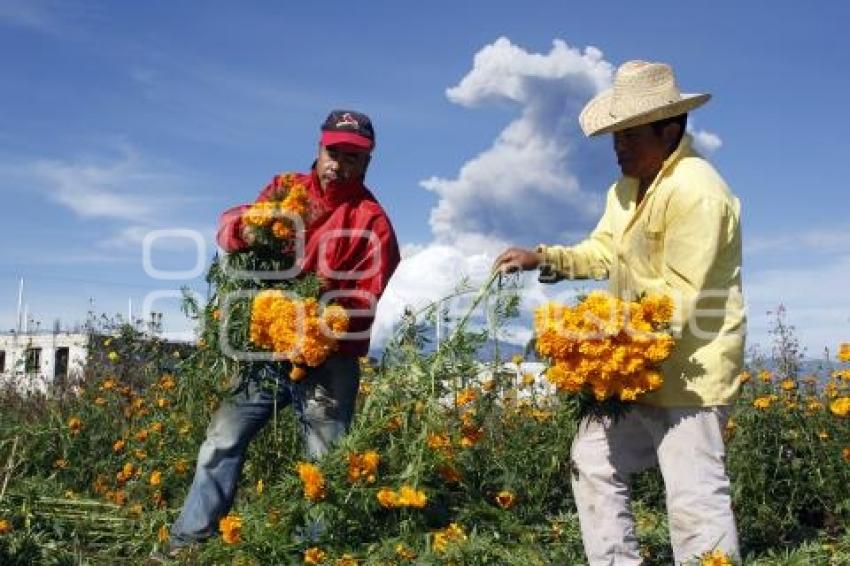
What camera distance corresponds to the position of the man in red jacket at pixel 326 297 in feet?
12.8

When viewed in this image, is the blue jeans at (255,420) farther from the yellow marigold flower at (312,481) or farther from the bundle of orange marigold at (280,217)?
the bundle of orange marigold at (280,217)

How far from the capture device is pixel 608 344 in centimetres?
301

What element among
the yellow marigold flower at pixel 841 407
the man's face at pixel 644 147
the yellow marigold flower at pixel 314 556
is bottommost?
the yellow marigold flower at pixel 314 556

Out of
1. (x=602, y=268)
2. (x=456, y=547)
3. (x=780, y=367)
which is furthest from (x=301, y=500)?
(x=780, y=367)

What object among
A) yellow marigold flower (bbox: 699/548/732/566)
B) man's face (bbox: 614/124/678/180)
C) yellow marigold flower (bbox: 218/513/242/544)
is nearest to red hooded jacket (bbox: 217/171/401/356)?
yellow marigold flower (bbox: 218/513/242/544)

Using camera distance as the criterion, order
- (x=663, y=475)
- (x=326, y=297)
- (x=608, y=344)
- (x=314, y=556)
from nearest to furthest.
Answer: (x=608, y=344), (x=663, y=475), (x=314, y=556), (x=326, y=297)

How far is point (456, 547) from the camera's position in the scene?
336cm

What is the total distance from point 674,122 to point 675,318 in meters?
0.71

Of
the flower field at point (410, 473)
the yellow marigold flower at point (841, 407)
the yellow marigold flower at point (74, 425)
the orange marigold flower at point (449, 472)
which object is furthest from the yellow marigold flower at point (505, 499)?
the yellow marigold flower at point (74, 425)

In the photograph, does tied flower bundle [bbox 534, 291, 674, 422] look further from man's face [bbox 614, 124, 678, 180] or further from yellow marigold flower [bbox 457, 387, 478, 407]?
yellow marigold flower [bbox 457, 387, 478, 407]

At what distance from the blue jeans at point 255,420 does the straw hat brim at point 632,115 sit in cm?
139

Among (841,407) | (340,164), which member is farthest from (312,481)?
(841,407)

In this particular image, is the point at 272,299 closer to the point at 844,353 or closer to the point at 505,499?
the point at 505,499

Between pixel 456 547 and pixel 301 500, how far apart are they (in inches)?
24.6
